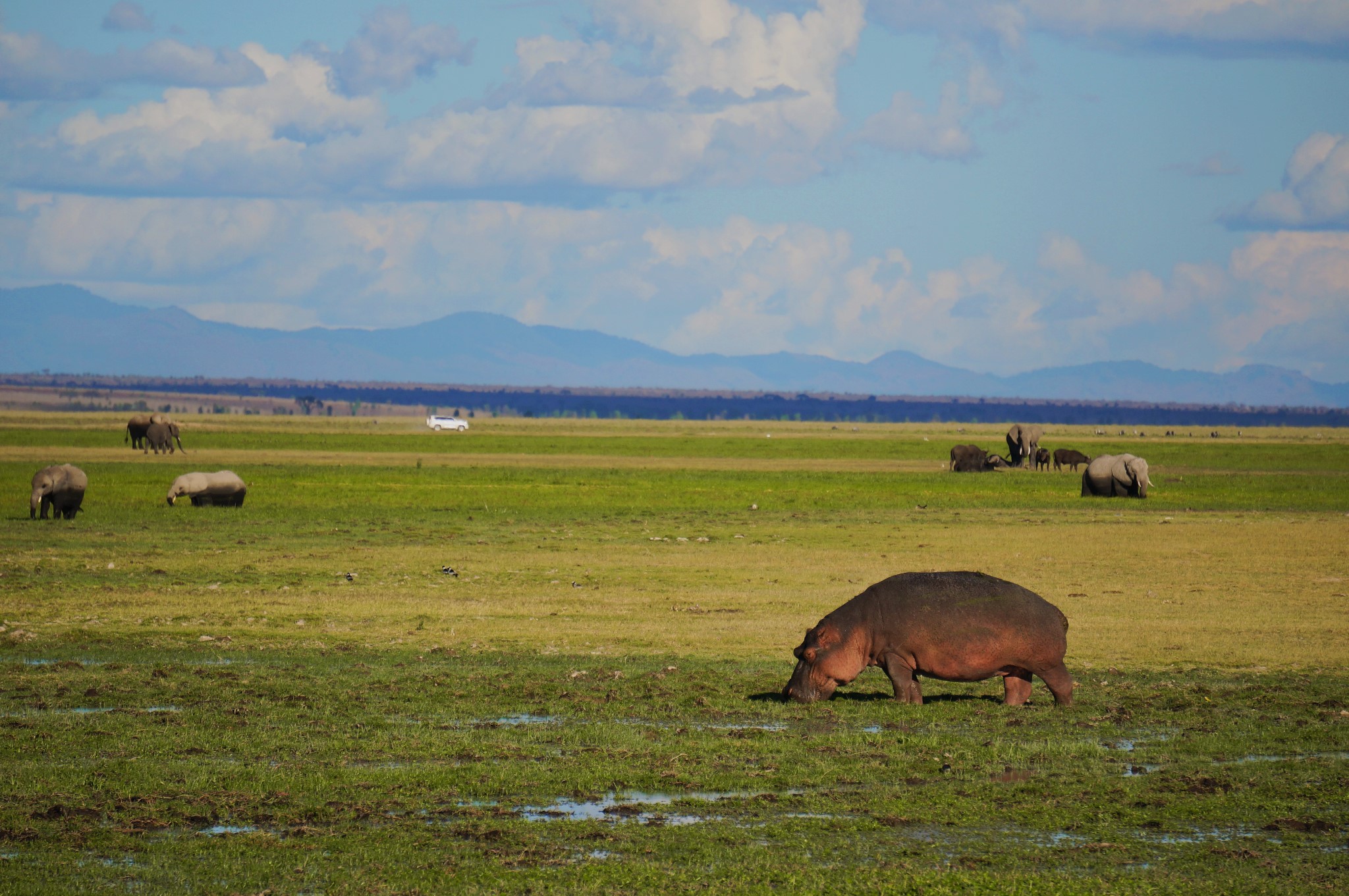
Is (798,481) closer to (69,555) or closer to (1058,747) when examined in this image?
(69,555)

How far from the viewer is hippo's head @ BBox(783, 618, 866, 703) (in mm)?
13219

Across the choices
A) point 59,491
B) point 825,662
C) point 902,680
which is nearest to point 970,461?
point 59,491

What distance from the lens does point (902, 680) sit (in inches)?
523

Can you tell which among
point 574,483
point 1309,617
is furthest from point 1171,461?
point 1309,617

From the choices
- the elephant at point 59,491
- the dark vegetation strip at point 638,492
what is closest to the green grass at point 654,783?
the elephant at point 59,491

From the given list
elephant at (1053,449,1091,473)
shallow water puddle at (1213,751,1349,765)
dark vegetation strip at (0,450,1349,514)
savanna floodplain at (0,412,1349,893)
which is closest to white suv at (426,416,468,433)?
dark vegetation strip at (0,450,1349,514)

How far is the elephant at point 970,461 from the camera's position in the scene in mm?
65125

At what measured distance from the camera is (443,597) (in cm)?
2198

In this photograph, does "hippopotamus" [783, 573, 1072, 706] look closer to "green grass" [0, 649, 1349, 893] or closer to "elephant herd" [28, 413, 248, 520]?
"green grass" [0, 649, 1349, 893]

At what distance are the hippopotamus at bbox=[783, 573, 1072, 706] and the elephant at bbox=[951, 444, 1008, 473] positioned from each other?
51692 millimetres

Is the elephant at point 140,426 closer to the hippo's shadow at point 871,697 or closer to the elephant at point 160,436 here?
the elephant at point 160,436

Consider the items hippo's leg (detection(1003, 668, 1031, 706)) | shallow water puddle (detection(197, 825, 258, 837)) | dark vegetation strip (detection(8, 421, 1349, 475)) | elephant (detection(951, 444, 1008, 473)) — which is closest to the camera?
shallow water puddle (detection(197, 825, 258, 837))

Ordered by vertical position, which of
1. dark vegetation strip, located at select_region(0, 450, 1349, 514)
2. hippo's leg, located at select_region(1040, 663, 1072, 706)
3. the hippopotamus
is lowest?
dark vegetation strip, located at select_region(0, 450, 1349, 514)

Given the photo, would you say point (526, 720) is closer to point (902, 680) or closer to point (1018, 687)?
point (902, 680)
